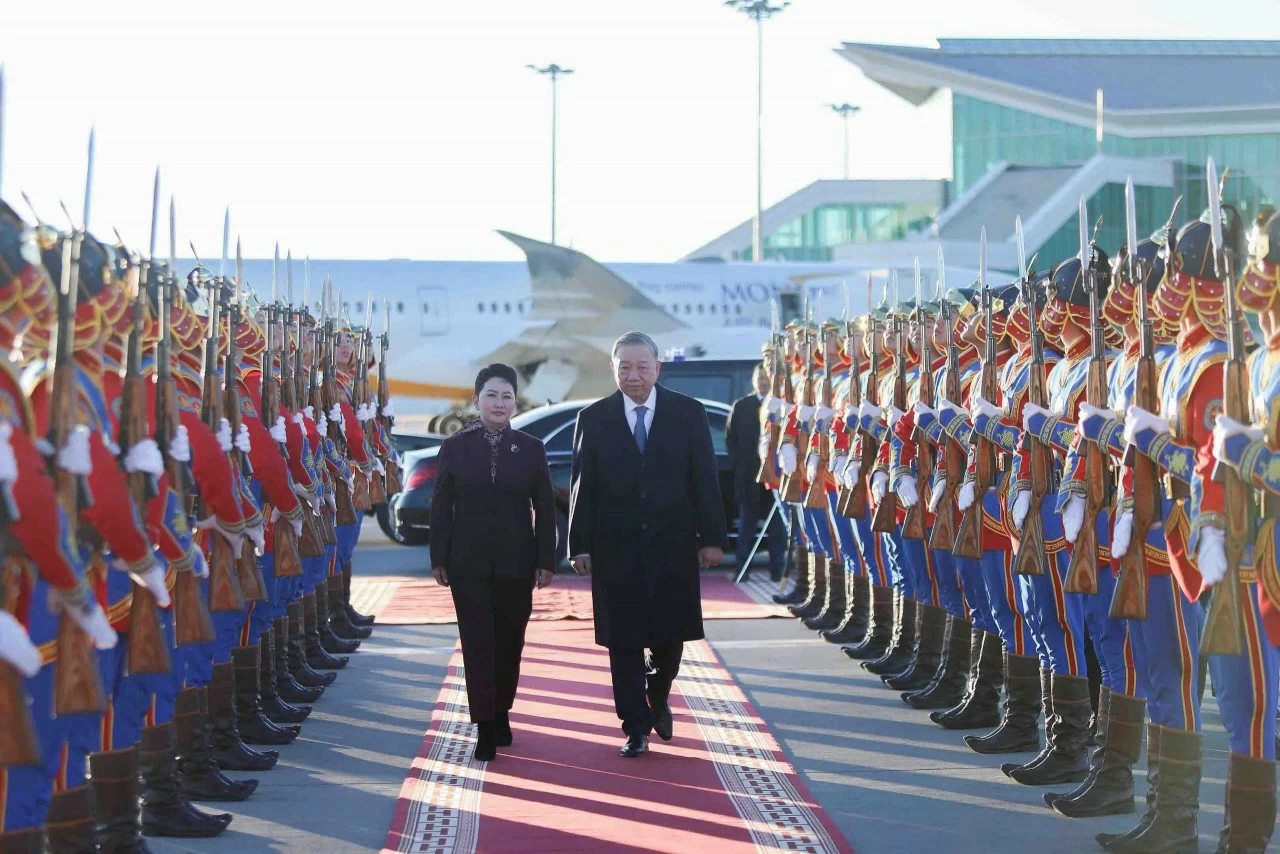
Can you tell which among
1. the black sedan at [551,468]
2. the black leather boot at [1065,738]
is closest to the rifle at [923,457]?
the black leather boot at [1065,738]

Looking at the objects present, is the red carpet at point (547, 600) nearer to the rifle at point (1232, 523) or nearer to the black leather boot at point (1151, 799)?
the black leather boot at point (1151, 799)

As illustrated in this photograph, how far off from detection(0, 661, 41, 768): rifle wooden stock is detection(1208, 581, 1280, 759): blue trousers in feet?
10.7

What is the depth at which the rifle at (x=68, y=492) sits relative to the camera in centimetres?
432

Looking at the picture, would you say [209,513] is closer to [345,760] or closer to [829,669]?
[345,760]

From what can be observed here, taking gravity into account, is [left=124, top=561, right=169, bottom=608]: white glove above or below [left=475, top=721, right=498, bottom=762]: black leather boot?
above

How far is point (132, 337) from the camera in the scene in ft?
16.8

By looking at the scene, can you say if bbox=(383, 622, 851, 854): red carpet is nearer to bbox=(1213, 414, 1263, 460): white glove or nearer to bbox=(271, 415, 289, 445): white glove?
bbox=(271, 415, 289, 445): white glove

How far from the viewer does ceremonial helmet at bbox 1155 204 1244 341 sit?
5.33 meters

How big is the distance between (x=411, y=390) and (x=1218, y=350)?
Result: 2886cm

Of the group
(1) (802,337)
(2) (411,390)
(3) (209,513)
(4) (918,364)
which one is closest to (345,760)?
(3) (209,513)

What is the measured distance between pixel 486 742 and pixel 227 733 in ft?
3.42

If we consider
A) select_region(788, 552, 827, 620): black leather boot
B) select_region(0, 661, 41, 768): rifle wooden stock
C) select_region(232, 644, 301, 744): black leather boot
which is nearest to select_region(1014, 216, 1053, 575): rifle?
select_region(232, 644, 301, 744): black leather boot

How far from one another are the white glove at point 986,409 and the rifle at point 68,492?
3911 millimetres

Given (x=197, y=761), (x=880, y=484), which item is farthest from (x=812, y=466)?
(x=197, y=761)
